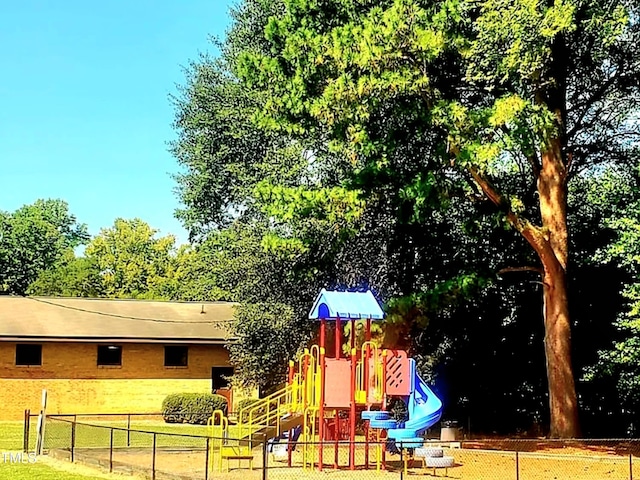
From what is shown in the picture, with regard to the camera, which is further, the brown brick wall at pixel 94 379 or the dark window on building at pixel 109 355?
the dark window on building at pixel 109 355

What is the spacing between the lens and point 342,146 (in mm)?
23812

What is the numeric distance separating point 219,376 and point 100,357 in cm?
530

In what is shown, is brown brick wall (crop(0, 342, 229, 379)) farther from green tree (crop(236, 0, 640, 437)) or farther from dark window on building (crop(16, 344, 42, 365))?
green tree (crop(236, 0, 640, 437))

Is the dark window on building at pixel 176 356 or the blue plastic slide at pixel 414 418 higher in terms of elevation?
the dark window on building at pixel 176 356

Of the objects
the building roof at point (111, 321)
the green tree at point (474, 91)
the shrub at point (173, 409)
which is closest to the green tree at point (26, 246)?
the building roof at point (111, 321)

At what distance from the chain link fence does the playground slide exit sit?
0.41 m

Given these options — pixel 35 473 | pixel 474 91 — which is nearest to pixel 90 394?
pixel 35 473

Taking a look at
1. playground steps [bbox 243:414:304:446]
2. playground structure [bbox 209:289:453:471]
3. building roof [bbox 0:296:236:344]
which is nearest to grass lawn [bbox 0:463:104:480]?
playground structure [bbox 209:289:453:471]

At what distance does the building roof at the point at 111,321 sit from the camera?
36219mm

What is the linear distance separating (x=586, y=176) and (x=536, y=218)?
147 inches

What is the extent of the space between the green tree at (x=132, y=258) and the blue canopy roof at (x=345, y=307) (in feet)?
177

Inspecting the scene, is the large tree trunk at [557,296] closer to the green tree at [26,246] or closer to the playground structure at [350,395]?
the playground structure at [350,395]

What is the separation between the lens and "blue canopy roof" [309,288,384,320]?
19.5 metres

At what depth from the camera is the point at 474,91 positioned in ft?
81.4
